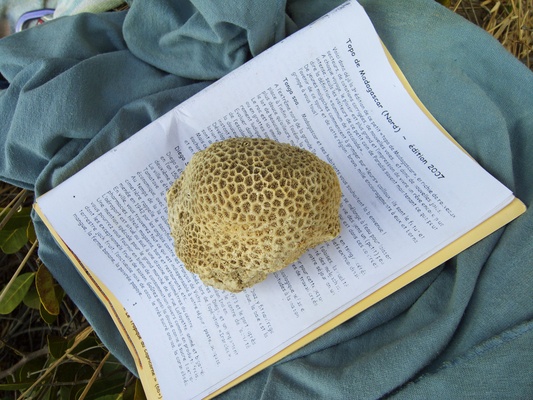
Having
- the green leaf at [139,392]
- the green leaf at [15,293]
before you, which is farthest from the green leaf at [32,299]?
the green leaf at [139,392]

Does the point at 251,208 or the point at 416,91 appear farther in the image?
the point at 416,91

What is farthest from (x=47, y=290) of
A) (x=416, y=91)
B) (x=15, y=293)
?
(x=416, y=91)

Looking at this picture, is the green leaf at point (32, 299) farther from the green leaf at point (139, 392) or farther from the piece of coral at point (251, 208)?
the piece of coral at point (251, 208)

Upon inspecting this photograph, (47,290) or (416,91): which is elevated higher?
(416,91)

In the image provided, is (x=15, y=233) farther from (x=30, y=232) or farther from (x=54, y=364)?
(x=54, y=364)

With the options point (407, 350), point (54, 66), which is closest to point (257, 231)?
point (407, 350)

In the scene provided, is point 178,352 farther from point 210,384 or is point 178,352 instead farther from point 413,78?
point 413,78

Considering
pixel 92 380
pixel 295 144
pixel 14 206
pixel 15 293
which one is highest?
pixel 295 144

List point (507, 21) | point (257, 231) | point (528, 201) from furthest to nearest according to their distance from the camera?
point (507, 21) < point (528, 201) < point (257, 231)

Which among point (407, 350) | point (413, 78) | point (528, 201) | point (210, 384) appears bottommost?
point (210, 384)
